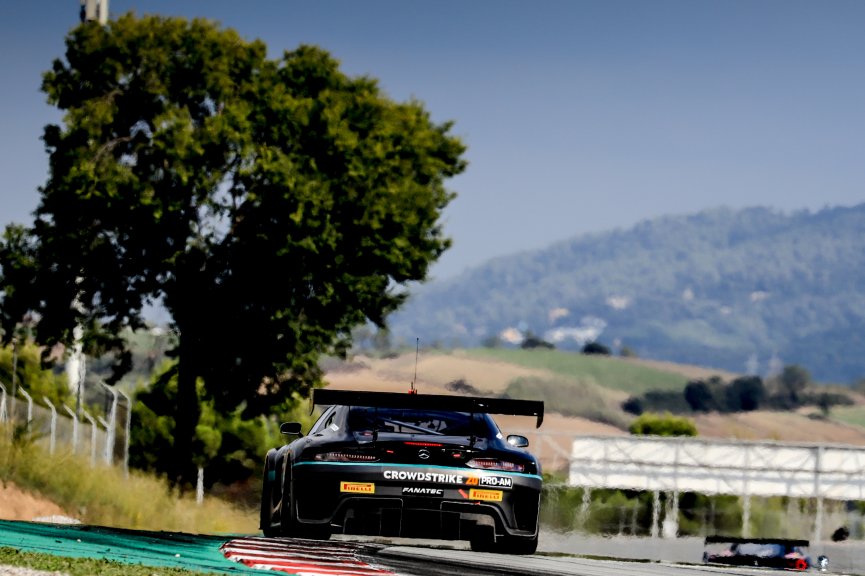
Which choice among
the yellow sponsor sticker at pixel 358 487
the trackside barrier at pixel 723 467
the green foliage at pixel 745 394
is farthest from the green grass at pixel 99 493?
the green foliage at pixel 745 394

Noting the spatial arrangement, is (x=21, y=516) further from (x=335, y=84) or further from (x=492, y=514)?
(x=335, y=84)

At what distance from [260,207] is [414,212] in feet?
13.2

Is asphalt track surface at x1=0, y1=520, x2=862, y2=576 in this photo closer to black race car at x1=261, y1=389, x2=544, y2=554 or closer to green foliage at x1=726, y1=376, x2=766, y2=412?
black race car at x1=261, y1=389, x2=544, y2=554

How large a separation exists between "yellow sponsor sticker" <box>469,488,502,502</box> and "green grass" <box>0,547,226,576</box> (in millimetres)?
2434

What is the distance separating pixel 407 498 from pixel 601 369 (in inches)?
2611

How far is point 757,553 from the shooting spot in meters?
34.1

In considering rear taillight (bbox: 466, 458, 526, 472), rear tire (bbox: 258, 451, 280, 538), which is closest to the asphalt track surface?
rear tire (bbox: 258, 451, 280, 538)

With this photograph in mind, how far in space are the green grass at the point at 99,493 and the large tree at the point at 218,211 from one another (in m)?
8.86

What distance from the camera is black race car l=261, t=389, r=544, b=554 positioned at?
14742 millimetres

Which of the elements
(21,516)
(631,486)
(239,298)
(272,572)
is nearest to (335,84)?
(239,298)

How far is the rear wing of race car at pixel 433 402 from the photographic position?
15.0 metres

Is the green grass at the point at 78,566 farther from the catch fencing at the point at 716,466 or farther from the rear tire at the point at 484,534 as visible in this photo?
the catch fencing at the point at 716,466

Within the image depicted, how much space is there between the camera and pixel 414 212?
43812 mm

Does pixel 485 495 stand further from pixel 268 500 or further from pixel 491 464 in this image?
pixel 268 500
